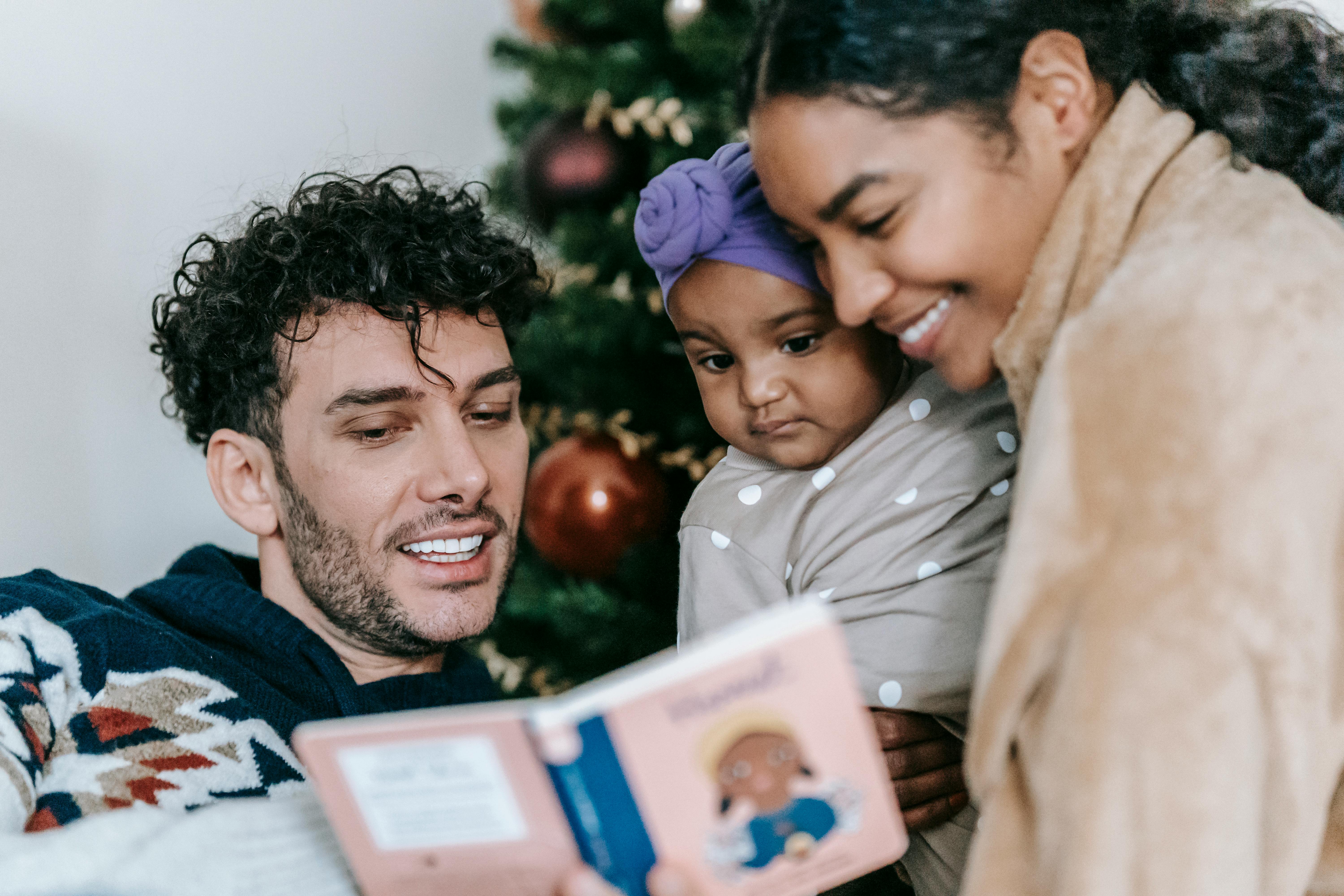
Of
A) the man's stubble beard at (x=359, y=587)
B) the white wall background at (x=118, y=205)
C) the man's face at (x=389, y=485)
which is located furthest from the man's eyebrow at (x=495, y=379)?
the white wall background at (x=118, y=205)

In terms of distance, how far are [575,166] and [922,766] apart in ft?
3.96

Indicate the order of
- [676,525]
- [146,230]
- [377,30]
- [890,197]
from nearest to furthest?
[890,197]
[146,230]
[676,525]
[377,30]

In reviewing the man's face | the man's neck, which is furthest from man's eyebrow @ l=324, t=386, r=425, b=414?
the man's neck

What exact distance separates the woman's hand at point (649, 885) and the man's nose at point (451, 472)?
636 mm

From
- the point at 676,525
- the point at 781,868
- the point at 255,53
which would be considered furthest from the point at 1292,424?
the point at 255,53

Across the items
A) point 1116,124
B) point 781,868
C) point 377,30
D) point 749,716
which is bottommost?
point 781,868

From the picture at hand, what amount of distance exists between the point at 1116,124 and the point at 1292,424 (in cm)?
34

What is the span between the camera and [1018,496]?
723 millimetres

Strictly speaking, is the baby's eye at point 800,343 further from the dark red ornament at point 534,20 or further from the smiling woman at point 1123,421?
the dark red ornament at point 534,20

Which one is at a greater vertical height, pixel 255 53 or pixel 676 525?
pixel 255 53

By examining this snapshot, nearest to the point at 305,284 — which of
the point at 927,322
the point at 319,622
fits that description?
the point at 319,622

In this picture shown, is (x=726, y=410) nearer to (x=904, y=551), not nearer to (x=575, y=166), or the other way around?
(x=904, y=551)

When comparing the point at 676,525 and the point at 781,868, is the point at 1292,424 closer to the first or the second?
the point at 781,868

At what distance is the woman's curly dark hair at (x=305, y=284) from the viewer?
1360mm
